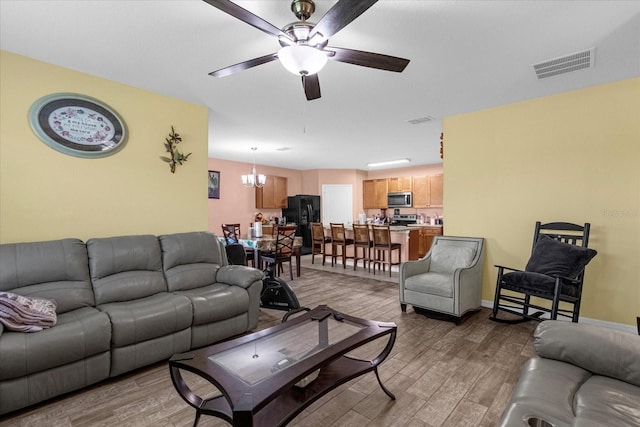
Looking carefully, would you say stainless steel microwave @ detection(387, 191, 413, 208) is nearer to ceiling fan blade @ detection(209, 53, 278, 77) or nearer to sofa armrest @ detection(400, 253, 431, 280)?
sofa armrest @ detection(400, 253, 431, 280)

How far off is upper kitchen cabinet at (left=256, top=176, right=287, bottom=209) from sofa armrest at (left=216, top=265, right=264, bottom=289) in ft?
15.4

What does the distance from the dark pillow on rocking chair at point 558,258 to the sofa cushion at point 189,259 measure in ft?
10.6

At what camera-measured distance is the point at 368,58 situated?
6.35ft

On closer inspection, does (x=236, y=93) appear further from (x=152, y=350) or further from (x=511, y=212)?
(x=511, y=212)

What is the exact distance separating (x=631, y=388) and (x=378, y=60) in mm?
2059

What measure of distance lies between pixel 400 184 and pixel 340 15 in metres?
7.11

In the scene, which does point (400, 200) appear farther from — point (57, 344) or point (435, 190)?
point (57, 344)

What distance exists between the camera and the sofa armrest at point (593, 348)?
1305 mm

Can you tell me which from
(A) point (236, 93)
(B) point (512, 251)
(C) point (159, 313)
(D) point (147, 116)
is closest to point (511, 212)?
(B) point (512, 251)

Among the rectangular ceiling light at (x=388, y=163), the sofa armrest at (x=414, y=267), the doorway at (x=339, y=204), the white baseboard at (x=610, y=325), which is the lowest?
the white baseboard at (x=610, y=325)

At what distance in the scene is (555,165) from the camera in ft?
10.8

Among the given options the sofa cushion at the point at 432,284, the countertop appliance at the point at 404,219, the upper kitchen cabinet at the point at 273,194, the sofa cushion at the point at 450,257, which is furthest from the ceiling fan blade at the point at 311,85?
the countertop appliance at the point at 404,219

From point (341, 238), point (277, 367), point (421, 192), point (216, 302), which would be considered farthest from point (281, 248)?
point (421, 192)

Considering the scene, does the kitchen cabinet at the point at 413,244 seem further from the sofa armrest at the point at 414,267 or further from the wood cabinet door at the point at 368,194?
the sofa armrest at the point at 414,267
